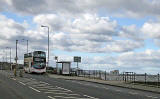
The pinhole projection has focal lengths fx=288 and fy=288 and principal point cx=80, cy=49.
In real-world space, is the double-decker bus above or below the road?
above

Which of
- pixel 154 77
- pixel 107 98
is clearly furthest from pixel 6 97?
pixel 154 77

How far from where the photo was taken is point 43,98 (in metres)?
16.0

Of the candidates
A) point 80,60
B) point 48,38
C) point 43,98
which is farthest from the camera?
point 48,38

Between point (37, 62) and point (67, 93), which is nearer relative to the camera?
point (67, 93)

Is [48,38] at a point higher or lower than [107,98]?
higher

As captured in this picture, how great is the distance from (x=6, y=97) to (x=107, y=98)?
587cm

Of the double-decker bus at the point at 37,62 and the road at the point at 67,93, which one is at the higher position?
the double-decker bus at the point at 37,62

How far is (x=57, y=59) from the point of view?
173 ft

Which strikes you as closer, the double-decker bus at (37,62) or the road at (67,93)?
the road at (67,93)

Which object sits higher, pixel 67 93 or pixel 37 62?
pixel 37 62

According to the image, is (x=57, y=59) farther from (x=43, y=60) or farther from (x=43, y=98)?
(x=43, y=98)

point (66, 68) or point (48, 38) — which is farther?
point (48, 38)

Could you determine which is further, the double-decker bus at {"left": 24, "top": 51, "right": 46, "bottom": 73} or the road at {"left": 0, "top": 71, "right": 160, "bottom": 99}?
the double-decker bus at {"left": 24, "top": 51, "right": 46, "bottom": 73}

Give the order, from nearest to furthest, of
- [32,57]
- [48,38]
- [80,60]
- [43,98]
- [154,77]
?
[43,98], [154,77], [80,60], [32,57], [48,38]
